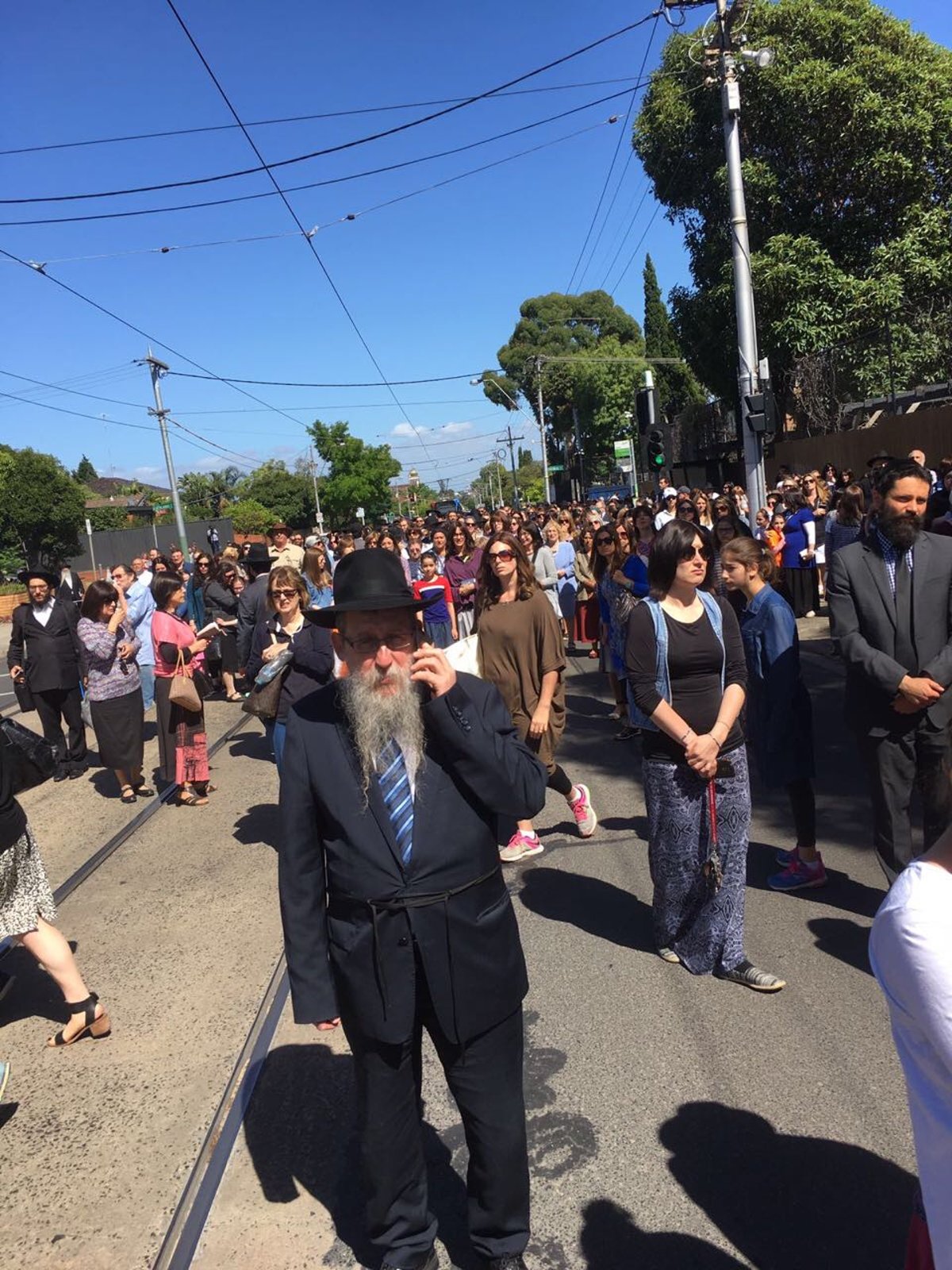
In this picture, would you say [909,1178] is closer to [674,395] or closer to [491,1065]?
[491,1065]

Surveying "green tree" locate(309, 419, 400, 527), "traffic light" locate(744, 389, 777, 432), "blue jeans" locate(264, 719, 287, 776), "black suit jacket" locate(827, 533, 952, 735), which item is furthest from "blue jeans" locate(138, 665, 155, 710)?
"green tree" locate(309, 419, 400, 527)

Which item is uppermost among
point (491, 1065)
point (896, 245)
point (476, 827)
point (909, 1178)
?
point (896, 245)

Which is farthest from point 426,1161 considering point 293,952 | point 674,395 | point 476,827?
point 674,395

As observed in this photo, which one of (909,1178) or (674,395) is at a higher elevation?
(674,395)

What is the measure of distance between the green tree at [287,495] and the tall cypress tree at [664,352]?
102ft

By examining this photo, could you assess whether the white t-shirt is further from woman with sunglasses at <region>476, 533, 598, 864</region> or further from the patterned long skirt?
woman with sunglasses at <region>476, 533, 598, 864</region>

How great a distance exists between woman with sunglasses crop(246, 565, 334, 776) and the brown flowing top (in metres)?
0.93

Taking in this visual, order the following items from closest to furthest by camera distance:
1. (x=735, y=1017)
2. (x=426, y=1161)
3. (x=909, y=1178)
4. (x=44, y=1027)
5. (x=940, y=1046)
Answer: (x=940, y=1046), (x=909, y=1178), (x=426, y=1161), (x=735, y=1017), (x=44, y=1027)

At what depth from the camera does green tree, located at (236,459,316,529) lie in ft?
248

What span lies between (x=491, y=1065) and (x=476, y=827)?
0.62 metres

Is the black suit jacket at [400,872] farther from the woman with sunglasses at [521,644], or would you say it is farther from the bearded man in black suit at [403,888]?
the woman with sunglasses at [521,644]

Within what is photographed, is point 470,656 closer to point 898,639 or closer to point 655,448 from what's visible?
point 898,639

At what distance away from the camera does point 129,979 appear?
4.50 m

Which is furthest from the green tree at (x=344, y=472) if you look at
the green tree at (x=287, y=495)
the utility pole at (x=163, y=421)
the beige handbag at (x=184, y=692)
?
the beige handbag at (x=184, y=692)
